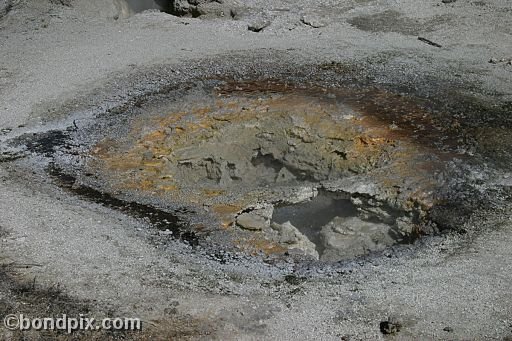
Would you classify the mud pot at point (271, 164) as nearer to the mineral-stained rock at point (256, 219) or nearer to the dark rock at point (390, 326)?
the mineral-stained rock at point (256, 219)

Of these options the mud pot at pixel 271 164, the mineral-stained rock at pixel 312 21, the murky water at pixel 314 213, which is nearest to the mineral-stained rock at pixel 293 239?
the mud pot at pixel 271 164

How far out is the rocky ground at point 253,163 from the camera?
4.37 meters

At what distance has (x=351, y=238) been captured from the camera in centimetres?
582

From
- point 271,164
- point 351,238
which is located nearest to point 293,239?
point 351,238

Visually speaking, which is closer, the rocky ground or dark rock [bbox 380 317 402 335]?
dark rock [bbox 380 317 402 335]

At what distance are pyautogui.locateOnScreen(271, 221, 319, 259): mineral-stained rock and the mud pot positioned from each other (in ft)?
0.05

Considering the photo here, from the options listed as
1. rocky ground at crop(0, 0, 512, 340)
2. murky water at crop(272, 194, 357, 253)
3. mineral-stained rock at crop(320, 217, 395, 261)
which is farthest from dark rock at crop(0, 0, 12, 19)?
mineral-stained rock at crop(320, 217, 395, 261)

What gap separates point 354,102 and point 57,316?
16.2ft

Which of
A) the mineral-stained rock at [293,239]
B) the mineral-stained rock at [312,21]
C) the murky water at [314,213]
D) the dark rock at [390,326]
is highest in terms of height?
the mineral-stained rock at [312,21]

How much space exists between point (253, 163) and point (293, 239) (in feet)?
6.37

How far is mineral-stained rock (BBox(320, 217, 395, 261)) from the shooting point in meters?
5.56

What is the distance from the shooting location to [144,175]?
20.9 ft

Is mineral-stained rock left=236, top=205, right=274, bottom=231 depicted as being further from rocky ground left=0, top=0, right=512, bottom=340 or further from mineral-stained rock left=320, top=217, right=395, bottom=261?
mineral-stained rock left=320, top=217, right=395, bottom=261

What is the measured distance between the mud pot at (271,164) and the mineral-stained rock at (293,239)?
0.6 inches
